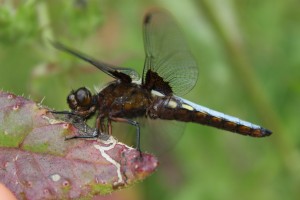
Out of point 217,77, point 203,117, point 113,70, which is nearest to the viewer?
point 113,70

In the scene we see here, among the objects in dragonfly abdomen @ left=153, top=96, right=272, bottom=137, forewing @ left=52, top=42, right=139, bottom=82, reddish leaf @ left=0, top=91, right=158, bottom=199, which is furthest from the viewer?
dragonfly abdomen @ left=153, top=96, right=272, bottom=137

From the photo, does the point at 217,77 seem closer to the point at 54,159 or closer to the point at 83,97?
the point at 83,97

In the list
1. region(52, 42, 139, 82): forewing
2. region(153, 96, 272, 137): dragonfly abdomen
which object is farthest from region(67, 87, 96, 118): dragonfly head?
region(153, 96, 272, 137): dragonfly abdomen

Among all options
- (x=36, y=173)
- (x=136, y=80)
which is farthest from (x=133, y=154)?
(x=136, y=80)

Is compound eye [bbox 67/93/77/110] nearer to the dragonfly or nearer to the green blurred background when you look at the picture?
the dragonfly

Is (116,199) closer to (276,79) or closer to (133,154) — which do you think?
(276,79)

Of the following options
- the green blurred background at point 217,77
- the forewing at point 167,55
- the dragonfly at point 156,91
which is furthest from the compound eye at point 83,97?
the green blurred background at point 217,77

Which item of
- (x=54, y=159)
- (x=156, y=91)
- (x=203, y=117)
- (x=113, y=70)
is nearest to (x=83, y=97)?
(x=113, y=70)
